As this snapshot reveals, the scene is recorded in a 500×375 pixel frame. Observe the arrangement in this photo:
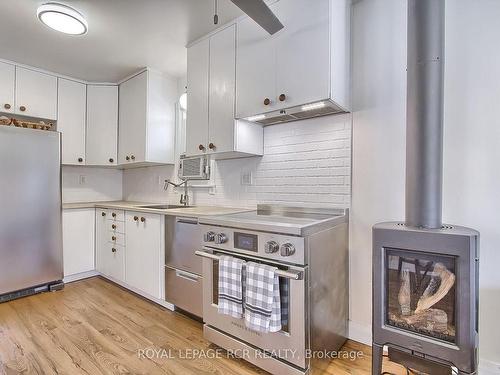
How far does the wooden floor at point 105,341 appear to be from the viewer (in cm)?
169

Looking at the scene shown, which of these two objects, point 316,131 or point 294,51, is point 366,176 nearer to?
point 316,131

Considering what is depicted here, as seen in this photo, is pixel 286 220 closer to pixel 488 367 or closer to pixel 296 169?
pixel 296 169

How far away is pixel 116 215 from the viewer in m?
3.00

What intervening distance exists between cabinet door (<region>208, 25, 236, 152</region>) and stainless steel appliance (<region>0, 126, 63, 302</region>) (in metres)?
1.88

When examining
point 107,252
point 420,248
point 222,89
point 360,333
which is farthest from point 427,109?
point 107,252

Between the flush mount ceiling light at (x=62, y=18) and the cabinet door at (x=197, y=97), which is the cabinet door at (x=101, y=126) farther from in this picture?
the cabinet door at (x=197, y=97)

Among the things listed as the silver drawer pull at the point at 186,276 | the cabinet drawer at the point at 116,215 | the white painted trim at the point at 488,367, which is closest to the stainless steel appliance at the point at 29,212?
the cabinet drawer at the point at 116,215

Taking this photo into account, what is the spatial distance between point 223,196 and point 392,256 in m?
1.68

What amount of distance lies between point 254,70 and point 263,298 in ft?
5.03

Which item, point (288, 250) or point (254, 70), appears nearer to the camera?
point (288, 250)

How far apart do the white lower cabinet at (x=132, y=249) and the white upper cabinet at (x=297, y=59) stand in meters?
1.39

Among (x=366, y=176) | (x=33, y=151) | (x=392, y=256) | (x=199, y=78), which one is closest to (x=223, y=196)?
(x=199, y=78)

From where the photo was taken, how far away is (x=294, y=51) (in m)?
1.79

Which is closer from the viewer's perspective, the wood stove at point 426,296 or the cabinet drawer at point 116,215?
the wood stove at point 426,296
